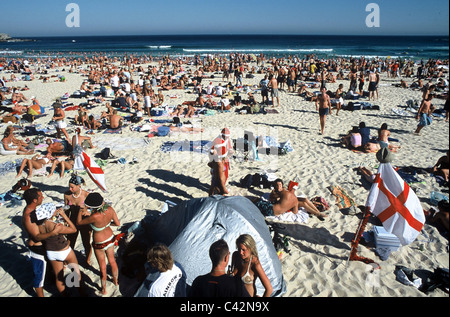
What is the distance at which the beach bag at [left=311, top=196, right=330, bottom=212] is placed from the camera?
5586 mm

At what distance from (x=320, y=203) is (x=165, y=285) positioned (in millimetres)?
4025

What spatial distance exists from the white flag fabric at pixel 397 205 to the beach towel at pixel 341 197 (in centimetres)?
200

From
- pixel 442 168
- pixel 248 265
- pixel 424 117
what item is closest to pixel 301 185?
pixel 442 168

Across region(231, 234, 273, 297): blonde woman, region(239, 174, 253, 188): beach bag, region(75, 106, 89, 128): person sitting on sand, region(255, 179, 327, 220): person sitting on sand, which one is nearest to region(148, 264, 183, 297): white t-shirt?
region(231, 234, 273, 297): blonde woman

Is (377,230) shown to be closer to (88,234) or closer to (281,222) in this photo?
(281,222)

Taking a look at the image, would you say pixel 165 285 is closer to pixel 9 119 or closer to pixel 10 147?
pixel 10 147

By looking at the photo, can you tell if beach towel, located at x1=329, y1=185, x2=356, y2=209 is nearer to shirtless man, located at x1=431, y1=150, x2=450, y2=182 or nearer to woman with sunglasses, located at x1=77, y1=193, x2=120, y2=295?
shirtless man, located at x1=431, y1=150, x2=450, y2=182

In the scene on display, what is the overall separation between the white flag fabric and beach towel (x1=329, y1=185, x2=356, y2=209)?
2.00m

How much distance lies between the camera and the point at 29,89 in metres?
19.4

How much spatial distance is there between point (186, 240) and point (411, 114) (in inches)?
513

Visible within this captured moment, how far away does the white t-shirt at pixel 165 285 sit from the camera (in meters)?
2.66

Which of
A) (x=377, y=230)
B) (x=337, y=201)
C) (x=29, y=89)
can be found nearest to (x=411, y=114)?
(x=337, y=201)

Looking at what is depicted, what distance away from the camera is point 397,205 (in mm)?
3533

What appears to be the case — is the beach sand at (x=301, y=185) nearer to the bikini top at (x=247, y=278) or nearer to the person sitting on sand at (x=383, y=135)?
the person sitting on sand at (x=383, y=135)
